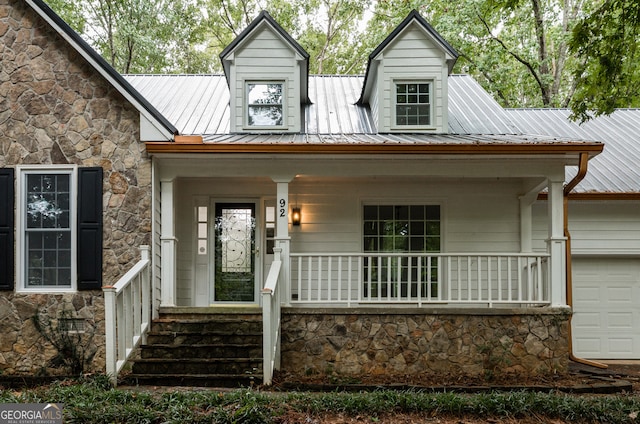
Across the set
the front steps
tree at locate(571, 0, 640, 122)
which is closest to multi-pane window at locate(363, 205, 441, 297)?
the front steps

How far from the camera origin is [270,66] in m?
9.77

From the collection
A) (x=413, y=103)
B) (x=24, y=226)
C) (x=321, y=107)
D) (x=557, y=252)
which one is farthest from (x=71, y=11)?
(x=557, y=252)

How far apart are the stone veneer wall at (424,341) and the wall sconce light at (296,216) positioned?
2.11 metres

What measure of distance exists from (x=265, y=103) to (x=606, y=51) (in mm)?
4956

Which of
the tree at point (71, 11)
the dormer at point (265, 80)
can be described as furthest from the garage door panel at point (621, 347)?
the tree at point (71, 11)

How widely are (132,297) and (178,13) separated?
15.2 meters

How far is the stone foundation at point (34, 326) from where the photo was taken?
7.84m

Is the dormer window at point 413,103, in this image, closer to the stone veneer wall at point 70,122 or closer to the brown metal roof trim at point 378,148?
the brown metal roof trim at point 378,148

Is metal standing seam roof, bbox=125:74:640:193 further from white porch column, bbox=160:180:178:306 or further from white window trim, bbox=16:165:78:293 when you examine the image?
white window trim, bbox=16:165:78:293

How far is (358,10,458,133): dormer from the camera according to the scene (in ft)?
32.0

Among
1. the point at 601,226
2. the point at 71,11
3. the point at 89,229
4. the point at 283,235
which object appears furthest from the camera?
the point at 71,11

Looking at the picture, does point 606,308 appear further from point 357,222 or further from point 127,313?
point 127,313

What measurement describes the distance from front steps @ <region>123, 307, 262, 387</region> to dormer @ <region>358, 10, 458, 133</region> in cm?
394

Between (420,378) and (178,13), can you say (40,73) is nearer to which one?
(420,378)
